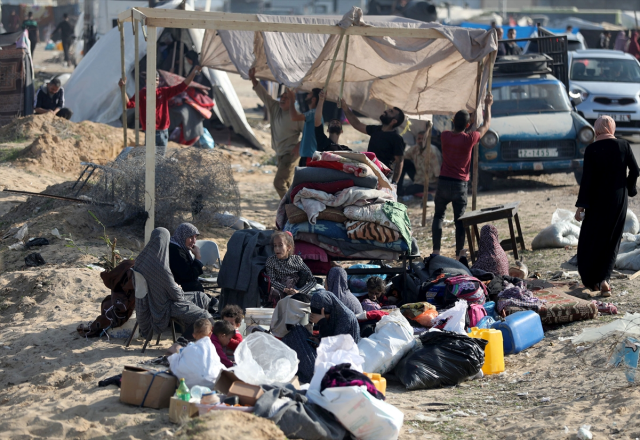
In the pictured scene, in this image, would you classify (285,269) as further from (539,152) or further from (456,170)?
(539,152)

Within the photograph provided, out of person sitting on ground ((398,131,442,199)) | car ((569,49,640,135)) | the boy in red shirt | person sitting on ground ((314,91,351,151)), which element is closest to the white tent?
person sitting on ground ((398,131,442,199))

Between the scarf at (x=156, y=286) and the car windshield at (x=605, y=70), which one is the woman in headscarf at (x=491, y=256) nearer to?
the scarf at (x=156, y=286)

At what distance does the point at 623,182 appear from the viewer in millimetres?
6777

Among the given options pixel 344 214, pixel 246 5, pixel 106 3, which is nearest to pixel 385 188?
pixel 344 214

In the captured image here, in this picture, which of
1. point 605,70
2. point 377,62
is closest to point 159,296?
point 377,62

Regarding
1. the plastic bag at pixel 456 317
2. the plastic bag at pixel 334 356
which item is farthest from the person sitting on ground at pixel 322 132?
the plastic bag at pixel 334 356

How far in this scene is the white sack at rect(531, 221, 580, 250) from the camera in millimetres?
8906

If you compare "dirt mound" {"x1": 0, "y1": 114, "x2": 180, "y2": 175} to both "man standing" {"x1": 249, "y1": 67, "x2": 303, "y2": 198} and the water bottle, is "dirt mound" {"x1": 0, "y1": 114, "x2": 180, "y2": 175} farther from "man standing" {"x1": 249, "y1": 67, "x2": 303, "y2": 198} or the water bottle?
the water bottle

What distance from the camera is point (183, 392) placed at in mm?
4336

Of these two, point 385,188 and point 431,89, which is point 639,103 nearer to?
point 431,89

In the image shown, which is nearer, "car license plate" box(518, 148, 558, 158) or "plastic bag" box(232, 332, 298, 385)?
"plastic bag" box(232, 332, 298, 385)

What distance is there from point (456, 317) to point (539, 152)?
Result: 6.73 metres

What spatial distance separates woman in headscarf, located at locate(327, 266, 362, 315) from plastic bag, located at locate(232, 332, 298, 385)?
4.06ft

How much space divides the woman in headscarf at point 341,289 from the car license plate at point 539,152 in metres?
6.61
